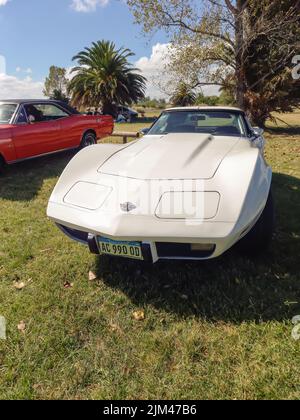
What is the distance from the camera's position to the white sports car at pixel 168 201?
1.97m

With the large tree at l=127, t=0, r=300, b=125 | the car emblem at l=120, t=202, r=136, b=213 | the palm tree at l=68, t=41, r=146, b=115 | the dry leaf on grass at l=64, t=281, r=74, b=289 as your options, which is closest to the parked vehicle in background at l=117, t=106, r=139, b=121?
the palm tree at l=68, t=41, r=146, b=115

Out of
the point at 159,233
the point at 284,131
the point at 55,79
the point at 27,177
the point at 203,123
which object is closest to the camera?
the point at 159,233

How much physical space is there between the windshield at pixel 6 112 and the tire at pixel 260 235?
4.95 metres

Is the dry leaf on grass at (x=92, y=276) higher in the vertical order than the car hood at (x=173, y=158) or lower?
lower

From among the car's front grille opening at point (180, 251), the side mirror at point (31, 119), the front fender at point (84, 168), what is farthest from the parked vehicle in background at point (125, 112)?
the car's front grille opening at point (180, 251)

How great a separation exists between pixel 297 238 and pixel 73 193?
2.39 m

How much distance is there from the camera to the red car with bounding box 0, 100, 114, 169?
17.6ft

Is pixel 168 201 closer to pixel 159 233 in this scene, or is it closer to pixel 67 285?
pixel 159 233

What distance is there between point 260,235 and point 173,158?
105 cm

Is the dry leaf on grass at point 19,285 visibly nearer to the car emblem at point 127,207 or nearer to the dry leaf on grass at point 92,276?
the dry leaf on grass at point 92,276

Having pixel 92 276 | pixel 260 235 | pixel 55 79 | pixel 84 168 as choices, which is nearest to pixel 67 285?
pixel 92 276

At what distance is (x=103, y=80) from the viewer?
2147 centimetres

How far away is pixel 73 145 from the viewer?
6844 millimetres

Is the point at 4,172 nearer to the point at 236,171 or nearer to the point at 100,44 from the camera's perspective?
the point at 236,171
